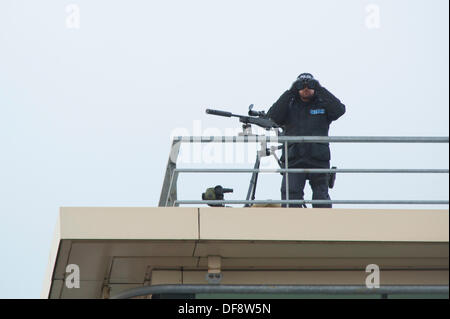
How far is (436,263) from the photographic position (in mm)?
9508

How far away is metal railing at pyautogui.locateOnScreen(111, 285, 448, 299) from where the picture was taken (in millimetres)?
9008

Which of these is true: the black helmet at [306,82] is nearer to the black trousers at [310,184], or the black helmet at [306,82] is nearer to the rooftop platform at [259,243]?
the black trousers at [310,184]

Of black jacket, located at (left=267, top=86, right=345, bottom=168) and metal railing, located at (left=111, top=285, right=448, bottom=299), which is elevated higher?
black jacket, located at (left=267, top=86, right=345, bottom=168)

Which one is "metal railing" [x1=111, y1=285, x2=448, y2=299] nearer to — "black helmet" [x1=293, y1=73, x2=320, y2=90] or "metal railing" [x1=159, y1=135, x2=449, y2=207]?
"metal railing" [x1=159, y1=135, x2=449, y2=207]

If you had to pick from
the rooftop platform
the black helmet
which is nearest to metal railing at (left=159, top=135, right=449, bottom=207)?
the rooftop platform

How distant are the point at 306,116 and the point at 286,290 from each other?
208cm

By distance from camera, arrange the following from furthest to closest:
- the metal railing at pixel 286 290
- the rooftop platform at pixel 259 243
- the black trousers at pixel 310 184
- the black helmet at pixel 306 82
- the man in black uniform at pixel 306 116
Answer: the black helmet at pixel 306 82 → the man in black uniform at pixel 306 116 → the black trousers at pixel 310 184 → the metal railing at pixel 286 290 → the rooftop platform at pixel 259 243

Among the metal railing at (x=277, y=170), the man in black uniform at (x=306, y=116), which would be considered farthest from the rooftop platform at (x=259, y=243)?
the man in black uniform at (x=306, y=116)

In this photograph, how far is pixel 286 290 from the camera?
906 cm

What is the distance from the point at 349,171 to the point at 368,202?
30cm

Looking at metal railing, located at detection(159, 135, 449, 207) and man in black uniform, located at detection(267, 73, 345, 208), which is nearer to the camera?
metal railing, located at detection(159, 135, 449, 207)

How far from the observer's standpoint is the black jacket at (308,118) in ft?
34.1

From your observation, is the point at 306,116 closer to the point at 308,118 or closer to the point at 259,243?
the point at 308,118

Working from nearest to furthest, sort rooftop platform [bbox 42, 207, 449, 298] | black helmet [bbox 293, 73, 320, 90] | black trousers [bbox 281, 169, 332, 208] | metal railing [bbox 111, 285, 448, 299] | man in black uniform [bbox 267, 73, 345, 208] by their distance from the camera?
1. rooftop platform [bbox 42, 207, 449, 298]
2. metal railing [bbox 111, 285, 448, 299]
3. black trousers [bbox 281, 169, 332, 208]
4. man in black uniform [bbox 267, 73, 345, 208]
5. black helmet [bbox 293, 73, 320, 90]
